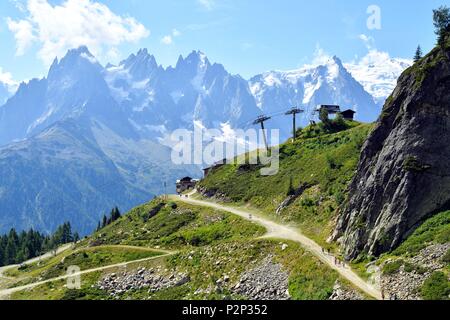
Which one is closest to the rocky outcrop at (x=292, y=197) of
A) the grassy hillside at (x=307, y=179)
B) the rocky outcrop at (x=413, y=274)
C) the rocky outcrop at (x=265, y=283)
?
the grassy hillside at (x=307, y=179)

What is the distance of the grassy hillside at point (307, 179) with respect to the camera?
93.5 metres

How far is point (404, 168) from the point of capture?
69.8 meters

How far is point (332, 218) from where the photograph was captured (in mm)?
86500

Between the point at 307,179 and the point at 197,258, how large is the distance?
121 feet

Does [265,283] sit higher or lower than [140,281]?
lower

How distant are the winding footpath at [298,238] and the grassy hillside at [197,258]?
1.40 meters

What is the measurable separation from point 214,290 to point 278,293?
38.2ft

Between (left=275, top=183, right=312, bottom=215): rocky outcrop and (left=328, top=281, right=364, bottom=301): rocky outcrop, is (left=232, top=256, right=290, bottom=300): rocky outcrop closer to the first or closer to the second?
(left=328, top=281, right=364, bottom=301): rocky outcrop

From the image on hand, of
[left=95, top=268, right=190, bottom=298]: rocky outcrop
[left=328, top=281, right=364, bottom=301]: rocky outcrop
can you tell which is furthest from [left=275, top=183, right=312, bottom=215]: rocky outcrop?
[left=328, top=281, right=364, bottom=301]: rocky outcrop

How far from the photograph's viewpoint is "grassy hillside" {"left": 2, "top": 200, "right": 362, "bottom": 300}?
68625mm

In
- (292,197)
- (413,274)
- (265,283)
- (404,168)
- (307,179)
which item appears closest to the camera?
(413,274)

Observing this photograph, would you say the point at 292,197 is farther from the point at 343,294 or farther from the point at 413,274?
the point at 413,274

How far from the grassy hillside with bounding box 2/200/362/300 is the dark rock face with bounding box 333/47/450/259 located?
8807 millimetres

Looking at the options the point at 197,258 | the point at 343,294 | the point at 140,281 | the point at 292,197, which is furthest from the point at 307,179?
the point at 343,294
